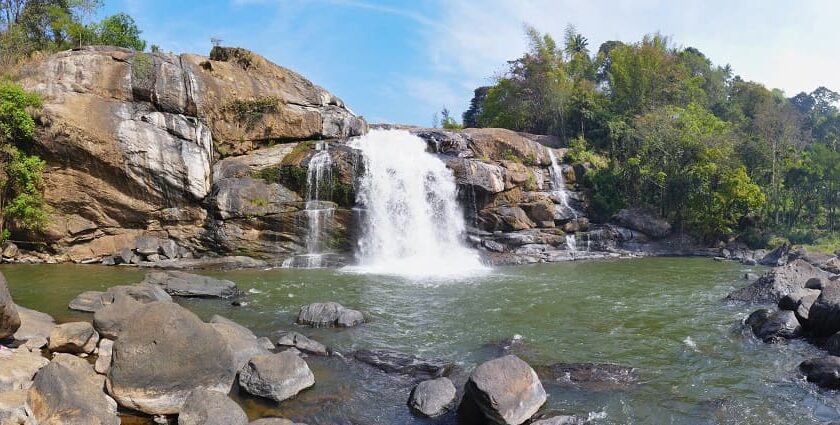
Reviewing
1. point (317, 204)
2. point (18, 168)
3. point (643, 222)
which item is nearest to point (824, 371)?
point (317, 204)

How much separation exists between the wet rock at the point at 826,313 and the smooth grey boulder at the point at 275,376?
33.9 ft

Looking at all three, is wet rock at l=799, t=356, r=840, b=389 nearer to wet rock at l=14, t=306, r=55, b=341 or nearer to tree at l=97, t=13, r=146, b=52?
wet rock at l=14, t=306, r=55, b=341

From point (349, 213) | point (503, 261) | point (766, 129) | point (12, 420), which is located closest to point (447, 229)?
point (503, 261)

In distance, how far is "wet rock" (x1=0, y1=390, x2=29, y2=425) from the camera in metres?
5.89

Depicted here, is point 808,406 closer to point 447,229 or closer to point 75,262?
point 447,229

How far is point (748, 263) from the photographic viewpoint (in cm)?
2595

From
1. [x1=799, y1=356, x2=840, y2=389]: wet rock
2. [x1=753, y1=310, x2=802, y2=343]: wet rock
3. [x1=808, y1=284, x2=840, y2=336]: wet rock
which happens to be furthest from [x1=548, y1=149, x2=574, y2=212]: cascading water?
[x1=799, y1=356, x2=840, y2=389]: wet rock

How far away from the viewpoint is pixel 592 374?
9.09 meters

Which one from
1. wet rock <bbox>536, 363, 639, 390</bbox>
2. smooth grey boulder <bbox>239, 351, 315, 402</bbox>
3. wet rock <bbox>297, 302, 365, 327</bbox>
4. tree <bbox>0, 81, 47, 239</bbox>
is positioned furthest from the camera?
tree <bbox>0, 81, 47, 239</bbox>

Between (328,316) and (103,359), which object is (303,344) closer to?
(328,316)

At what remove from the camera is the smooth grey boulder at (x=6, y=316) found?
8.45 metres

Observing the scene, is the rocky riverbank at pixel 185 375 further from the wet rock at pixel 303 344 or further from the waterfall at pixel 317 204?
the waterfall at pixel 317 204

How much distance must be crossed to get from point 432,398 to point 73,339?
6376mm

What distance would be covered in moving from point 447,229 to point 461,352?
54.7 feet
